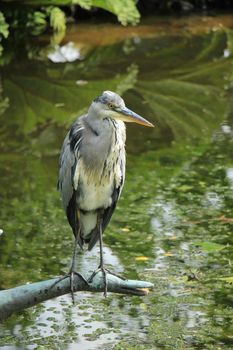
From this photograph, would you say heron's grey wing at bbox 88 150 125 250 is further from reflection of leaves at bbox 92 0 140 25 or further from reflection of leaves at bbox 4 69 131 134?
reflection of leaves at bbox 92 0 140 25

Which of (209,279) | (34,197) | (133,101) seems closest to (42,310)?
(209,279)

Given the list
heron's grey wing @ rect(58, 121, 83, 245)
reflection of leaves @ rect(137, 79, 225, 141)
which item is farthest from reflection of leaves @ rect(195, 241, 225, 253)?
reflection of leaves @ rect(137, 79, 225, 141)

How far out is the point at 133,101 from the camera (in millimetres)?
10109

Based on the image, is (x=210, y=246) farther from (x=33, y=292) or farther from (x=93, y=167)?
(x=33, y=292)

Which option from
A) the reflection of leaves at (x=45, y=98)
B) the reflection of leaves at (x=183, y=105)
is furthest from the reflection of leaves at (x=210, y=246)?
the reflection of leaves at (x=45, y=98)

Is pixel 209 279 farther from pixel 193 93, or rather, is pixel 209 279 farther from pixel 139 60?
pixel 139 60

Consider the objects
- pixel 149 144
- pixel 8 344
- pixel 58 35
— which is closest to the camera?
pixel 8 344

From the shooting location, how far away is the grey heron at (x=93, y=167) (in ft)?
13.7

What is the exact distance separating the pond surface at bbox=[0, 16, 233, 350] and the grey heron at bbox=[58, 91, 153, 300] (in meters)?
0.77

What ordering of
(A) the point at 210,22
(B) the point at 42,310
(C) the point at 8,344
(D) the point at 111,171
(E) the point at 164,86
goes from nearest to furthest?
(D) the point at 111,171 → (C) the point at 8,344 → (B) the point at 42,310 → (E) the point at 164,86 → (A) the point at 210,22

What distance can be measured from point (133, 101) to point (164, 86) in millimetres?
797

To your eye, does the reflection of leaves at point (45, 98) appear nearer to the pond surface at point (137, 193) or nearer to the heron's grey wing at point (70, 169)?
the pond surface at point (137, 193)

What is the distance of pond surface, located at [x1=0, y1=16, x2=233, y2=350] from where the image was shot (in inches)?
199

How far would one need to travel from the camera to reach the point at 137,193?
7246 millimetres
